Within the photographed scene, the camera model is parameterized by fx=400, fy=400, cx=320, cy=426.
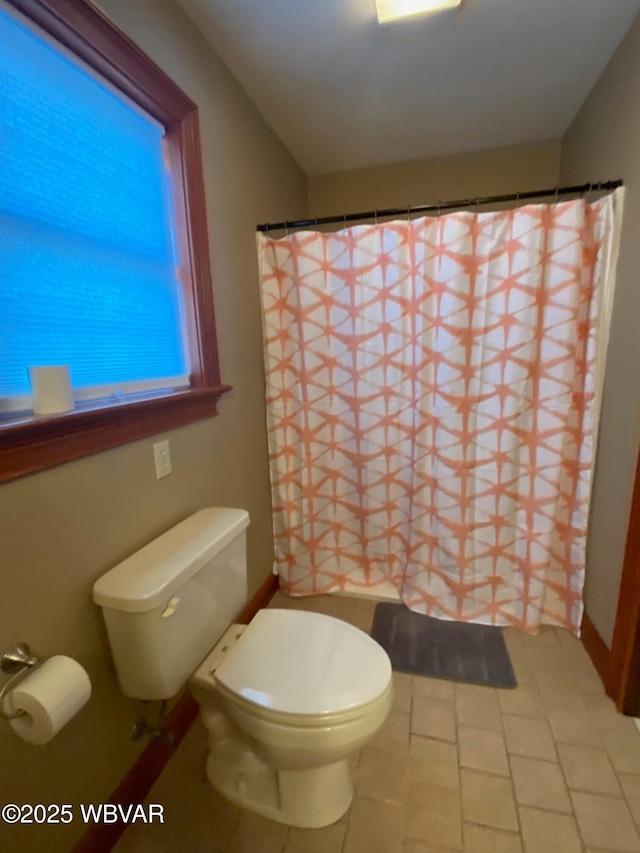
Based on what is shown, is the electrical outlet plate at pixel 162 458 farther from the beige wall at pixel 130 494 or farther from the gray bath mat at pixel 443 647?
the gray bath mat at pixel 443 647

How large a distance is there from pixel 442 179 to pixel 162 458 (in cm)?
204

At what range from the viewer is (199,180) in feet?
4.22

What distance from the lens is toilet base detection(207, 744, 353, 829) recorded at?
3.40ft

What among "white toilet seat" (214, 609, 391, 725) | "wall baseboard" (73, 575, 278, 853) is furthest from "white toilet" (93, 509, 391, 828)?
"wall baseboard" (73, 575, 278, 853)

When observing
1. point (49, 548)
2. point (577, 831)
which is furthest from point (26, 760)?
point (577, 831)

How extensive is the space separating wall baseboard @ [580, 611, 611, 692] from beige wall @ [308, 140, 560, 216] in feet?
6.84

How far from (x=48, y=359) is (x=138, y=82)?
0.78 m

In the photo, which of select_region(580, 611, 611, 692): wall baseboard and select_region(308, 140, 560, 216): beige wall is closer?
select_region(580, 611, 611, 692): wall baseboard

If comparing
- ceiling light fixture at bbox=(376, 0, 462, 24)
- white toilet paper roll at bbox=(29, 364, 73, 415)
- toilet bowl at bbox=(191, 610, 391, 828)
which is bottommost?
toilet bowl at bbox=(191, 610, 391, 828)

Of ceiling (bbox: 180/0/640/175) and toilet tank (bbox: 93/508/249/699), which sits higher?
ceiling (bbox: 180/0/640/175)

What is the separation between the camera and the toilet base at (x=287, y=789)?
40.8 inches

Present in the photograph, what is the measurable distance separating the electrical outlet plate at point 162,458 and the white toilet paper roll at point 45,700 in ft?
1.70

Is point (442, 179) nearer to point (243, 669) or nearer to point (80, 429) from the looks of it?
point (80, 429)

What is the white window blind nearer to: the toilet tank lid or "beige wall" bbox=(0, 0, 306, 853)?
"beige wall" bbox=(0, 0, 306, 853)
